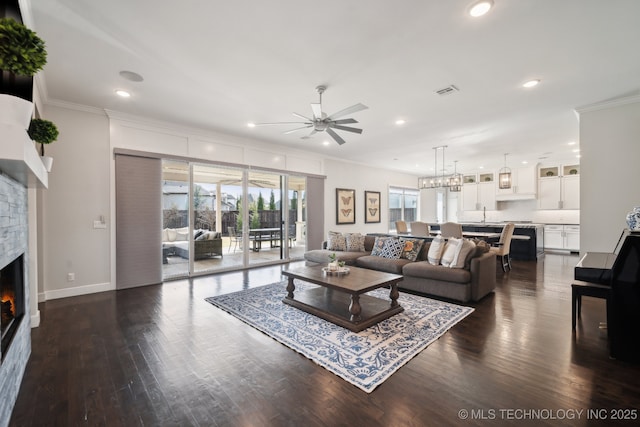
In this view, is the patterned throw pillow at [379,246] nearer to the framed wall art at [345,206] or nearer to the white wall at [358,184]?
the white wall at [358,184]

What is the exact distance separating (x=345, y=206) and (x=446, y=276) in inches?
192

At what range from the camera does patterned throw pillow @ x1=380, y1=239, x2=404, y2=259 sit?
498cm

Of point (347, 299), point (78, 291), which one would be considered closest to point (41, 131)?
point (78, 291)

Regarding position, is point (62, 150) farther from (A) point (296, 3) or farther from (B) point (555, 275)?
(B) point (555, 275)

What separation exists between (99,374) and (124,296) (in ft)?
7.76

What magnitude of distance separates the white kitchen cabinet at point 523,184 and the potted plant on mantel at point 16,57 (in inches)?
459

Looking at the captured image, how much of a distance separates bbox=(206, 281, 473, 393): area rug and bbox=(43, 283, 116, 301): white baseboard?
1960 mm

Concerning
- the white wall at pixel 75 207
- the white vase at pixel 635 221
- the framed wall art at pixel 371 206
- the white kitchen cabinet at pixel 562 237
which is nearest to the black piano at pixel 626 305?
the white vase at pixel 635 221

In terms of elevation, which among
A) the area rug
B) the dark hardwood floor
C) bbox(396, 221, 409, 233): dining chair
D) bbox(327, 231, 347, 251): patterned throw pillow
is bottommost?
the dark hardwood floor

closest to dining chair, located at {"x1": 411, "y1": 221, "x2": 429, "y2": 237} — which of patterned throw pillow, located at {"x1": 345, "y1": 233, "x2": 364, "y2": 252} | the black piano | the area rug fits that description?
patterned throw pillow, located at {"x1": 345, "y1": 233, "x2": 364, "y2": 252}

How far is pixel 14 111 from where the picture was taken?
143 centimetres

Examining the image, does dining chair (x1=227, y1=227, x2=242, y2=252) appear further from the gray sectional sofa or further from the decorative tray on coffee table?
the decorative tray on coffee table

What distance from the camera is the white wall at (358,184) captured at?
814 cm

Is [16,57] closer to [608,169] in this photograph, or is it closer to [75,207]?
[75,207]
